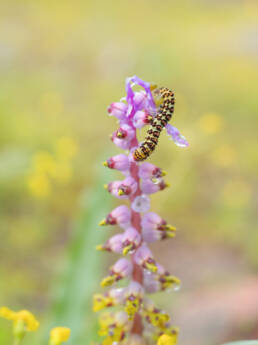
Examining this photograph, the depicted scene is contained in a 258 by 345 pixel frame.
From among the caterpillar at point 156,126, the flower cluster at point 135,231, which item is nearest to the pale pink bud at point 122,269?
the flower cluster at point 135,231

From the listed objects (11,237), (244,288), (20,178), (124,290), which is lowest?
(124,290)

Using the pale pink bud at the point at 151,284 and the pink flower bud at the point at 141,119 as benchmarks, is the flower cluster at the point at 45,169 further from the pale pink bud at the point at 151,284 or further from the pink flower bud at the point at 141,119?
the pink flower bud at the point at 141,119

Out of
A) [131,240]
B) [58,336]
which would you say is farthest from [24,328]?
[131,240]

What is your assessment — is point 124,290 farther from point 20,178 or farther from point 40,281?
point 20,178

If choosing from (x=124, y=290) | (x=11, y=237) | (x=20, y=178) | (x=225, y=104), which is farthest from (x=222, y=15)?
(x=124, y=290)

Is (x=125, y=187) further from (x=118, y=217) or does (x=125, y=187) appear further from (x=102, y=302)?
(x=102, y=302)

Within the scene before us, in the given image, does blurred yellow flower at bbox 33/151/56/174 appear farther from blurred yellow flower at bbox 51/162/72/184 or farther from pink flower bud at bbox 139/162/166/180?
pink flower bud at bbox 139/162/166/180

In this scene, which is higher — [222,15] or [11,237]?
[222,15]
